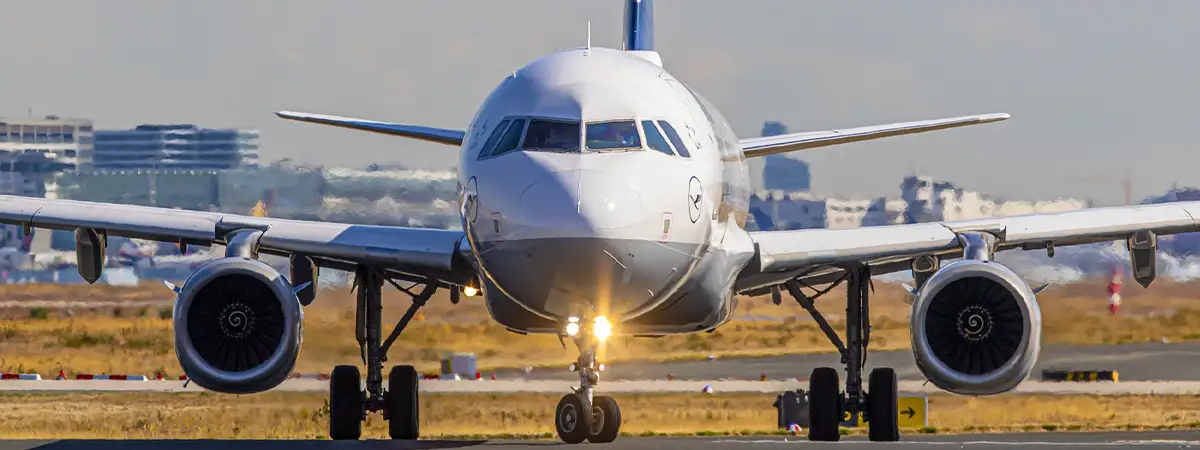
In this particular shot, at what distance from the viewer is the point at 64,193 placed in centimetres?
8531

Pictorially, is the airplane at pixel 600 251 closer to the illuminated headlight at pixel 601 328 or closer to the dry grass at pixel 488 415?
the illuminated headlight at pixel 601 328

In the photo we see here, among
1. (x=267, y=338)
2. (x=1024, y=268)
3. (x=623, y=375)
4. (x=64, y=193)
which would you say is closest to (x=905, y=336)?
(x=1024, y=268)

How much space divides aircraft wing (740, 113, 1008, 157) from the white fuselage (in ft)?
15.4

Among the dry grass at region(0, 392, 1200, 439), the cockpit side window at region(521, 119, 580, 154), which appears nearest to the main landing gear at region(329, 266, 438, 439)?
the dry grass at region(0, 392, 1200, 439)

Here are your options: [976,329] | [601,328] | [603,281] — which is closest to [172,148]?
[976,329]

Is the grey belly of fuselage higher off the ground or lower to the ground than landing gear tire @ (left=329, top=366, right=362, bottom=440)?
higher

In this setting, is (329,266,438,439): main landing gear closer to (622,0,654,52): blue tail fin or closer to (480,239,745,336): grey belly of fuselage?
(480,239,745,336): grey belly of fuselage

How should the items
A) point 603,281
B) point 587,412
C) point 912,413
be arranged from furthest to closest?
point 912,413 → point 587,412 → point 603,281

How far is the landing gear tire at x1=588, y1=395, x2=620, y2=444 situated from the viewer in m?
23.4

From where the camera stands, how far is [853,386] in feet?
79.5

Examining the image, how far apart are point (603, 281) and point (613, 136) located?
1513 millimetres

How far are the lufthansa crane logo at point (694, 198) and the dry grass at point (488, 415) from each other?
9.37 metres

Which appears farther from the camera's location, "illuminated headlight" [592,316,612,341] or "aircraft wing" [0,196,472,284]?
"aircraft wing" [0,196,472,284]

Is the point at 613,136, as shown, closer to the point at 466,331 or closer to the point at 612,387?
the point at 612,387
